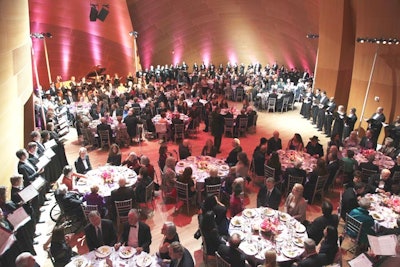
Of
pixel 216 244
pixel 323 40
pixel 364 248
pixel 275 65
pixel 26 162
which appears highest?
pixel 323 40

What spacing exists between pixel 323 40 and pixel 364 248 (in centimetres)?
1275

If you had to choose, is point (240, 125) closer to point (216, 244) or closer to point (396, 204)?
point (396, 204)

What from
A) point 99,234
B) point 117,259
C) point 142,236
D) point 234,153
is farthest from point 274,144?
point 117,259

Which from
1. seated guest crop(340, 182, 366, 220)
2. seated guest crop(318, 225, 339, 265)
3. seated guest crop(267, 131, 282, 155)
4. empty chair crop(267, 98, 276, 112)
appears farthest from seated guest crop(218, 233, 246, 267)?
empty chair crop(267, 98, 276, 112)

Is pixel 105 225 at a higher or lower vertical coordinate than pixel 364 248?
higher

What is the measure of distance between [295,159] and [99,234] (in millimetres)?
5626

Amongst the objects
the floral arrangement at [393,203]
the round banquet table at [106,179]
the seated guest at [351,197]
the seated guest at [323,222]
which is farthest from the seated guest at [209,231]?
the floral arrangement at [393,203]

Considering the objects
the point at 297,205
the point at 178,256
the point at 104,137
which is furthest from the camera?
the point at 104,137

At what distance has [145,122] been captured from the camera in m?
12.8

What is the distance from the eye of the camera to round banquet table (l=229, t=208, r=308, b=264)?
547 cm

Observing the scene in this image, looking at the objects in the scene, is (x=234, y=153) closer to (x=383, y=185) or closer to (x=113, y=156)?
(x=113, y=156)

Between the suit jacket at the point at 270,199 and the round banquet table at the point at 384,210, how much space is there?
73.2 inches

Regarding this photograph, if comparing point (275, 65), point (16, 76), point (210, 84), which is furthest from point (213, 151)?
point (275, 65)

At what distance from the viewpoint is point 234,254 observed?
5.09 m
